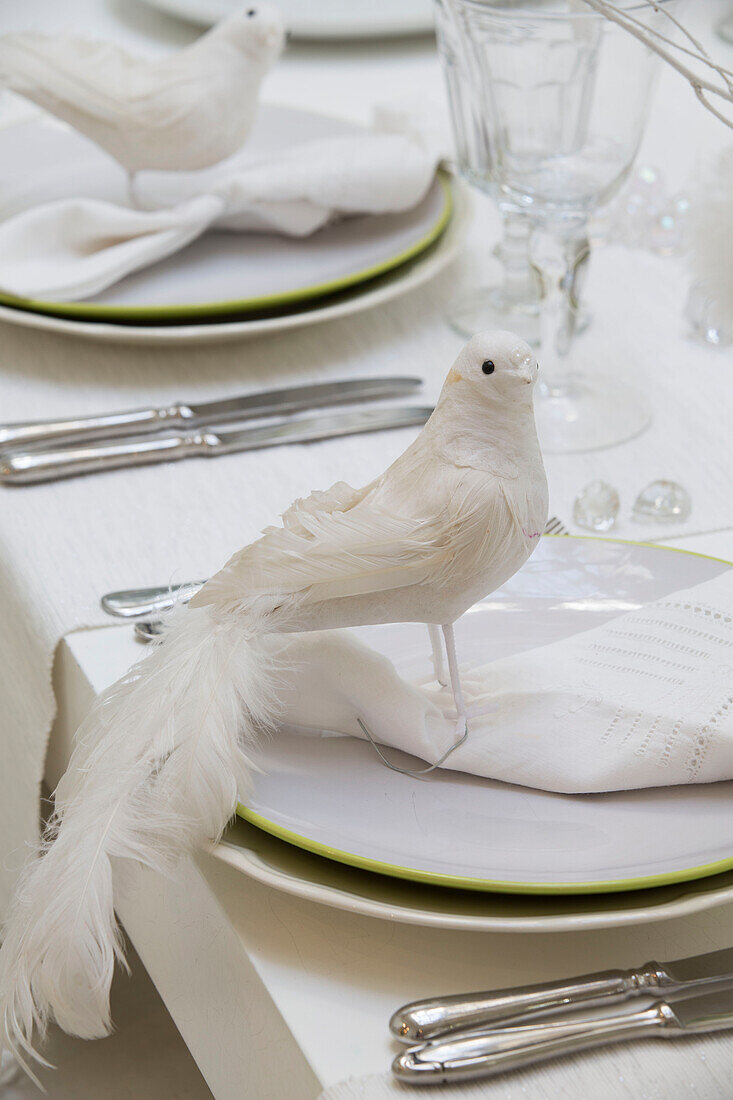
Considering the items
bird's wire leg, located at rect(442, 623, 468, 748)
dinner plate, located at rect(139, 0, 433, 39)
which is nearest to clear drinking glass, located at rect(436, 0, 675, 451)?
bird's wire leg, located at rect(442, 623, 468, 748)

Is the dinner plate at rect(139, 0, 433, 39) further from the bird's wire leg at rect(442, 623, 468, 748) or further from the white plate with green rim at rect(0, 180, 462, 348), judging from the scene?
the bird's wire leg at rect(442, 623, 468, 748)

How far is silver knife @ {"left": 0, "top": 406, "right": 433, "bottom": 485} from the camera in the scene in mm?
761

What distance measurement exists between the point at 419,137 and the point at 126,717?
72cm

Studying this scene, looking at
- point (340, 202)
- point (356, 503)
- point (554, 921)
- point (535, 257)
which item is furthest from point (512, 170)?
point (554, 921)

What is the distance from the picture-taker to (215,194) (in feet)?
3.09

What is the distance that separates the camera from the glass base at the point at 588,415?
2.67ft

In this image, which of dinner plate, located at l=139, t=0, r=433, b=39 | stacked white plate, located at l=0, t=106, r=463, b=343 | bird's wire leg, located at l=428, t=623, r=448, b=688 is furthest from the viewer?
dinner plate, located at l=139, t=0, r=433, b=39

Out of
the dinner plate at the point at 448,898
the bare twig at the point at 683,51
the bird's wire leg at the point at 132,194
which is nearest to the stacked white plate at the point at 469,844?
the dinner plate at the point at 448,898

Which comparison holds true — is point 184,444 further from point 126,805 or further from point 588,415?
point 126,805

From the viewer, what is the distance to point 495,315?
948 mm

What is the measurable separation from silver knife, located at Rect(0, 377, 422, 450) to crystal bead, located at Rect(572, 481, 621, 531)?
6.7 inches

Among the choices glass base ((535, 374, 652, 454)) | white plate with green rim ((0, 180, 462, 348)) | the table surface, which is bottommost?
the table surface

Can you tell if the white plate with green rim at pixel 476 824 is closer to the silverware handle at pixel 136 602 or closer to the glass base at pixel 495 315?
the silverware handle at pixel 136 602

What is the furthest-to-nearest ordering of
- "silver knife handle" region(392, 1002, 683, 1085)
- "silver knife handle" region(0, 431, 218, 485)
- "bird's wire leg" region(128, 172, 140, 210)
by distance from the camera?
"bird's wire leg" region(128, 172, 140, 210) → "silver knife handle" region(0, 431, 218, 485) → "silver knife handle" region(392, 1002, 683, 1085)
